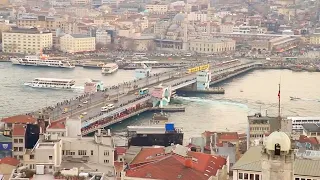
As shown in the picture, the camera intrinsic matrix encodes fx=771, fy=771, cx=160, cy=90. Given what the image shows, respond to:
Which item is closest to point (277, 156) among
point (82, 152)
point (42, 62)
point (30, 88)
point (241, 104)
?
point (82, 152)

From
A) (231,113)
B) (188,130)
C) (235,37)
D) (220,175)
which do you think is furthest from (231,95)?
(235,37)

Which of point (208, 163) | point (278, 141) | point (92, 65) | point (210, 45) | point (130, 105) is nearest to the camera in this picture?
point (278, 141)

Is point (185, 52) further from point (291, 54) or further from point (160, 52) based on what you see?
point (291, 54)

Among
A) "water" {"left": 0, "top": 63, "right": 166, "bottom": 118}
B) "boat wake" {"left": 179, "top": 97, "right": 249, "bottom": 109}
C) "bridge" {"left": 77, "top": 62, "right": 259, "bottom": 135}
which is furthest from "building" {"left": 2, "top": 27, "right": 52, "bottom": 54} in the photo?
"boat wake" {"left": 179, "top": 97, "right": 249, "bottom": 109}

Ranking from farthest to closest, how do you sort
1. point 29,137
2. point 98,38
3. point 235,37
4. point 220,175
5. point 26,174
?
point 235,37 → point 98,38 → point 29,137 → point 220,175 → point 26,174

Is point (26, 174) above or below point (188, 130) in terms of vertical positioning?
above

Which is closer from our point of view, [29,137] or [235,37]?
[29,137]

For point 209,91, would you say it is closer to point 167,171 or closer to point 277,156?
point 167,171
